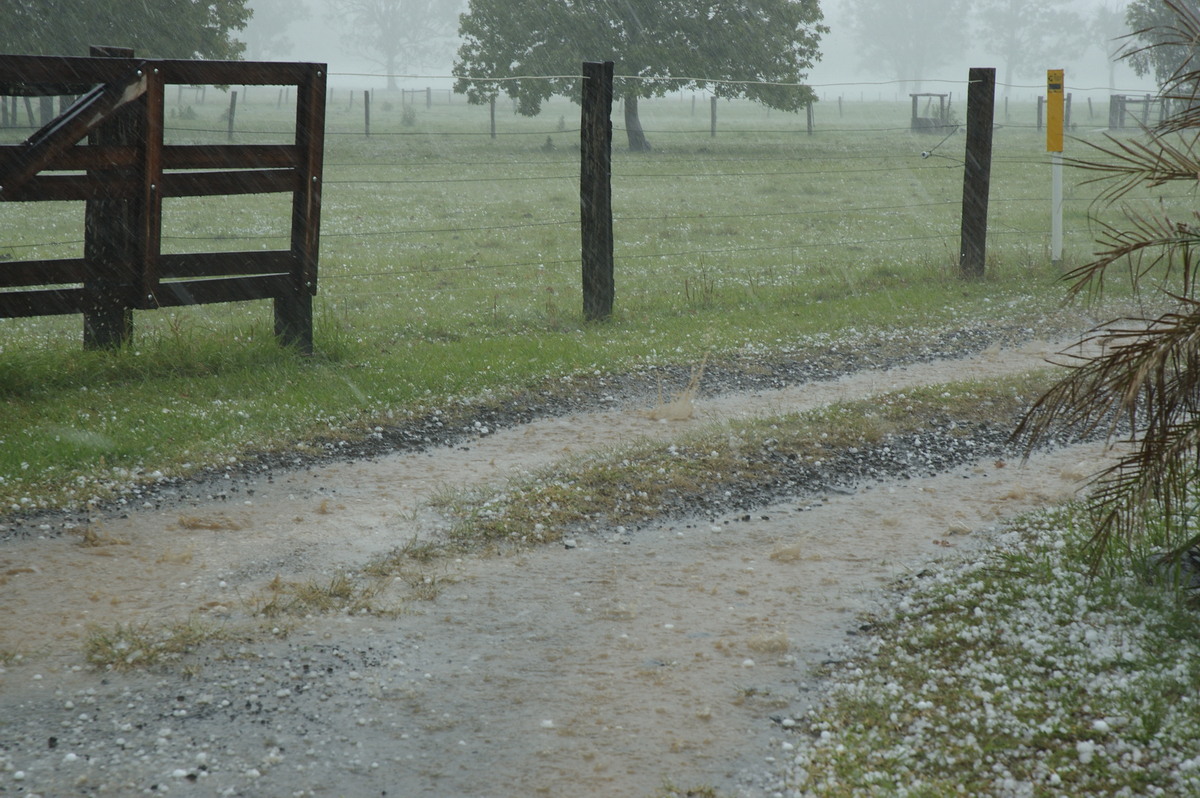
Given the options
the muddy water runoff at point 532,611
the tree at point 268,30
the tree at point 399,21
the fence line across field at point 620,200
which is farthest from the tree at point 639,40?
the tree at point 399,21

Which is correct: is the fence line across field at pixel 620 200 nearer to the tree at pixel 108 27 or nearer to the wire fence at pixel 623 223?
the wire fence at pixel 623 223

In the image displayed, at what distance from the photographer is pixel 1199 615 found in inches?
166

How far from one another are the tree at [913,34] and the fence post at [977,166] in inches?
5768

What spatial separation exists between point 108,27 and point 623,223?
2115cm

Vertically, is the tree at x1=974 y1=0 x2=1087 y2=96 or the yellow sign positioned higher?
the tree at x1=974 y1=0 x2=1087 y2=96

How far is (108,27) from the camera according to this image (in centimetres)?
3225

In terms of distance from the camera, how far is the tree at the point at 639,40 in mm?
38500

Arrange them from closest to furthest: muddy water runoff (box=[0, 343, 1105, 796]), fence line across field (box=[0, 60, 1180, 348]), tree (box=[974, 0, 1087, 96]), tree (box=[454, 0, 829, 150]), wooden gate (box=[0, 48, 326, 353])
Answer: muddy water runoff (box=[0, 343, 1105, 796]) → wooden gate (box=[0, 48, 326, 353]) → fence line across field (box=[0, 60, 1180, 348]) → tree (box=[454, 0, 829, 150]) → tree (box=[974, 0, 1087, 96])

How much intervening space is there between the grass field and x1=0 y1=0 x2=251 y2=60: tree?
9.17 meters

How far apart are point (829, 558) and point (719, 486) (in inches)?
43.4

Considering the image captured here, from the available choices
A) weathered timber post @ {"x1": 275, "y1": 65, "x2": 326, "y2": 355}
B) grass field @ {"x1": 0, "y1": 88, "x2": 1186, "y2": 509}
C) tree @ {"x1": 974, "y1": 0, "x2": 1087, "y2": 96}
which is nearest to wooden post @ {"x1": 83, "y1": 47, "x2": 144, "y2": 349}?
grass field @ {"x1": 0, "y1": 88, "x2": 1186, "y2": 509}

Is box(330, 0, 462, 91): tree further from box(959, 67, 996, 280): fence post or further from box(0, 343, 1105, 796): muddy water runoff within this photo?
box(0, 343, 1105, 796): muddy water runoff

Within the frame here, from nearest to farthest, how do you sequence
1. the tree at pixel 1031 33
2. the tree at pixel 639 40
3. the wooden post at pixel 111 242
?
the wooden post at pixel 111 242 < the tree at pixel 639 40 < the tree at pixel 1031 33

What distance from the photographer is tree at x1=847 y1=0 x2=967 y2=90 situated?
148 meters
